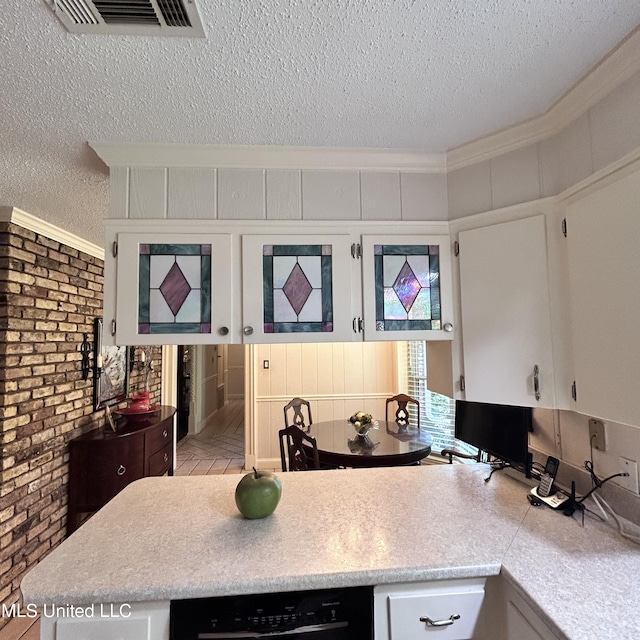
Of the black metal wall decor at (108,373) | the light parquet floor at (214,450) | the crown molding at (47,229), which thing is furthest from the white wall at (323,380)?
the crown molding at (47,229)

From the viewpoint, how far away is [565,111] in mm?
1424

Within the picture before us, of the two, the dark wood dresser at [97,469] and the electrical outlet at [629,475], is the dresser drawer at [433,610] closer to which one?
the electrical outlet at [629,475]

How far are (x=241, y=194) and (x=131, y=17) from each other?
2.47ft

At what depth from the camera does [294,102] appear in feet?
4.47

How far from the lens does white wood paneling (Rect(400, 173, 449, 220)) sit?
69.9 inches

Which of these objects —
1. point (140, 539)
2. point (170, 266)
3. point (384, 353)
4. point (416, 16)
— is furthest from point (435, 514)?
point (384, 353)

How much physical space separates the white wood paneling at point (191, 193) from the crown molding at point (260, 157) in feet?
0.12

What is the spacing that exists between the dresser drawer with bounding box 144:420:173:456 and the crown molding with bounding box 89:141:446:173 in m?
2.28

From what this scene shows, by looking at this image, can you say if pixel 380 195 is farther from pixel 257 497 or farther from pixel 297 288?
pixel 257 497

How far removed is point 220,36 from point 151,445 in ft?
9.93

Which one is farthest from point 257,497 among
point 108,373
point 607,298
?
point 108,373

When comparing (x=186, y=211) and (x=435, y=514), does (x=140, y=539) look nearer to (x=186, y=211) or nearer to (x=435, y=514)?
(x=435, y=514)

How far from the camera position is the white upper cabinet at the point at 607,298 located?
108 cm

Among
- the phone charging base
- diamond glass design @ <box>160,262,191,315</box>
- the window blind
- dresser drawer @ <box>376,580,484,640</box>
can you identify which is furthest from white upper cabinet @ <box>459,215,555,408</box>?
the window blind
